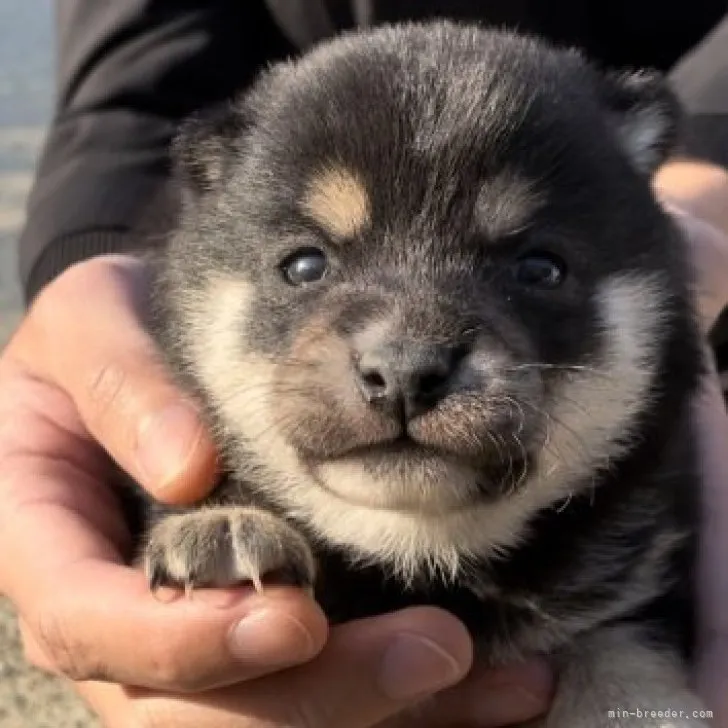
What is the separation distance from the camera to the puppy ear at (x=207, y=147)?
7.79 feet

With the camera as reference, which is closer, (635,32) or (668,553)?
(668,553)

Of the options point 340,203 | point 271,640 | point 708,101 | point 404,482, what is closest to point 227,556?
point 271,640

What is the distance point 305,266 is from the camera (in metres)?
2.14

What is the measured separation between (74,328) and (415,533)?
0.88 m

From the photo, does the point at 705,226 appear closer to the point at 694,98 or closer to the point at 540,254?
the point at 694,98

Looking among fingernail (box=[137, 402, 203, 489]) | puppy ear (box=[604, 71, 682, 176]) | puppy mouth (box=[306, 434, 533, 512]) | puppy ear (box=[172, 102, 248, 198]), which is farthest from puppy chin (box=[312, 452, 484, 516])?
puppy ear (box=[604, 71, 682, 176])

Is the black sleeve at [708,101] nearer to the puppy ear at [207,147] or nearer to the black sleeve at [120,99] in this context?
the black sleeve at [120,99]

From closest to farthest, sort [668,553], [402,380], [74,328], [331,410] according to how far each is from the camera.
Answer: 1. [402,380]
2. [331,410]
3. [668,553]
4. [74,328]

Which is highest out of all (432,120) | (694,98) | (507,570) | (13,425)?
(432,120)

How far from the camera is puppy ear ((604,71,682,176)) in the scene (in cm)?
241

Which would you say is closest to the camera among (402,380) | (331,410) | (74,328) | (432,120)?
(402,380)

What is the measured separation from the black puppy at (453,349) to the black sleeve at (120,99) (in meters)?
0.85

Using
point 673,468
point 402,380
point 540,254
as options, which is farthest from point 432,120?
point 673,468

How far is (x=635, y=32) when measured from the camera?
3.70 meters
